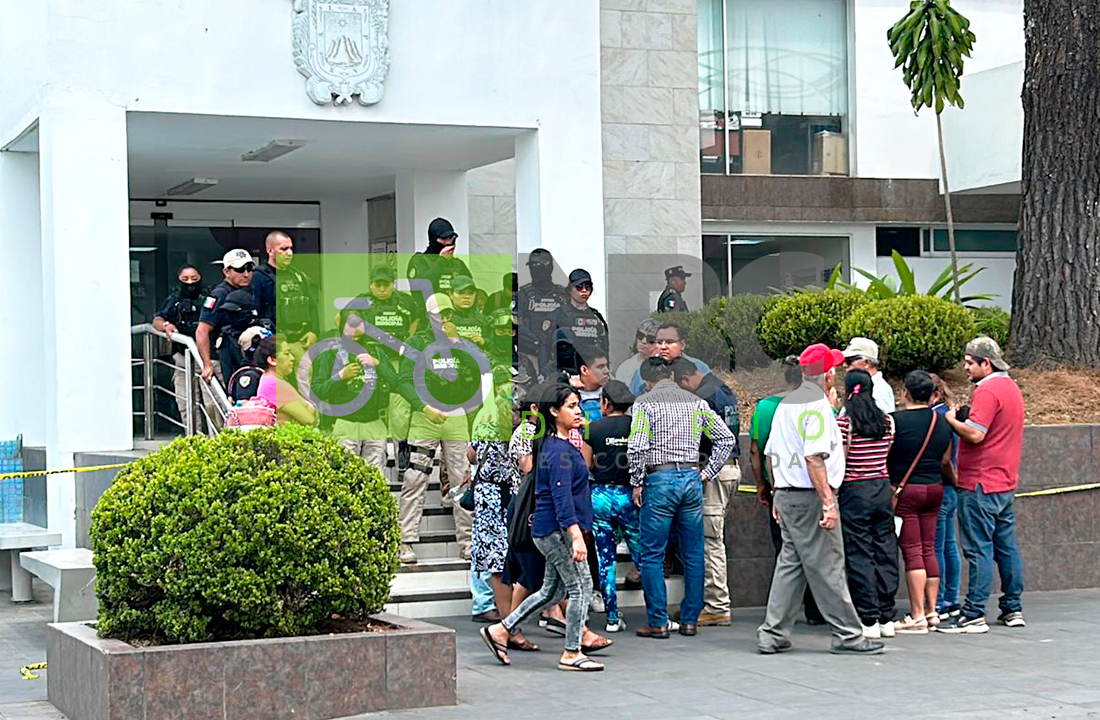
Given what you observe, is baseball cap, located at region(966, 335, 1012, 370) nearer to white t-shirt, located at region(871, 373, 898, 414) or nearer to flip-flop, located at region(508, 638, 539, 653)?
white t-shirt, located at region(871, 373, 898, 414)

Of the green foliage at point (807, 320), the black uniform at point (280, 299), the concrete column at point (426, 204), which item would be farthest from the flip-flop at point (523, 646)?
the concrete column at point (426, 204)

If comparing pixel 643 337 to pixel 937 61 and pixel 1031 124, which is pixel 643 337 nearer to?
pixel 1031 124

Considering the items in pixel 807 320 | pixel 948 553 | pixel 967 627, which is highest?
pixel 807 320

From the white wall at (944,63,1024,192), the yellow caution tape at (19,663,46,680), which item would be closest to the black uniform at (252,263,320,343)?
the yellow caution tape at (19,663,46,680)

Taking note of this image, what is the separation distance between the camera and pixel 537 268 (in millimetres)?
13125

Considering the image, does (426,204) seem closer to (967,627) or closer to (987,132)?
(967,627)

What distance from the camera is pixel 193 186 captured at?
17.6 m

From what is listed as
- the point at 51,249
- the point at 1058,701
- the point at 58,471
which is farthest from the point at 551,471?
the point at 51,249

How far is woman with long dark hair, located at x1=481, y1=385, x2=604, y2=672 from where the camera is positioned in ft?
31.2

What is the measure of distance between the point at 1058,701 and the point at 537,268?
6194 mm

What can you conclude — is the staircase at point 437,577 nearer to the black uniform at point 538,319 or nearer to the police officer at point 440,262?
the black uniform at point 538,319

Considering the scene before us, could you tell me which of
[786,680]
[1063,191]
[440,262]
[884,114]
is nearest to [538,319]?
[440,262]

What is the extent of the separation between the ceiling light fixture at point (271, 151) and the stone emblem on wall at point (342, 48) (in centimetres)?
109

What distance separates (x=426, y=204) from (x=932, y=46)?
7651 mm
